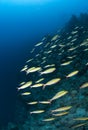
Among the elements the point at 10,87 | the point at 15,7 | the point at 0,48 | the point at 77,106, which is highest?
the point at 15,7

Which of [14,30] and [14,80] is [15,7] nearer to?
[14,30]

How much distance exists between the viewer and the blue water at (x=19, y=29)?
2064cm

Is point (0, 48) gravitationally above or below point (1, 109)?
above

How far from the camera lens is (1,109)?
61.2 ft

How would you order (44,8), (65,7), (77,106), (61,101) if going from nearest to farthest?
(77,106), (61,101), (44,8), (65,7)

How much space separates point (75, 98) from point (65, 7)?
168 feet

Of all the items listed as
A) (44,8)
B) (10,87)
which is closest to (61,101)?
(10,87)

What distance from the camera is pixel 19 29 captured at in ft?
134

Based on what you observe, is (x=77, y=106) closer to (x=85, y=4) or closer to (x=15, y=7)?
(x=15, y=7)

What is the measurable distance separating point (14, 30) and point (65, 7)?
74.1 feet

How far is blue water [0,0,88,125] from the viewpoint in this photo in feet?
67.7

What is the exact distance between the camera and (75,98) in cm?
1020

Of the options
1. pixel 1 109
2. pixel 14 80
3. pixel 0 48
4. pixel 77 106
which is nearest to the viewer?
pixel 77 106

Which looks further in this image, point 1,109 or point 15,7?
point 15,7
